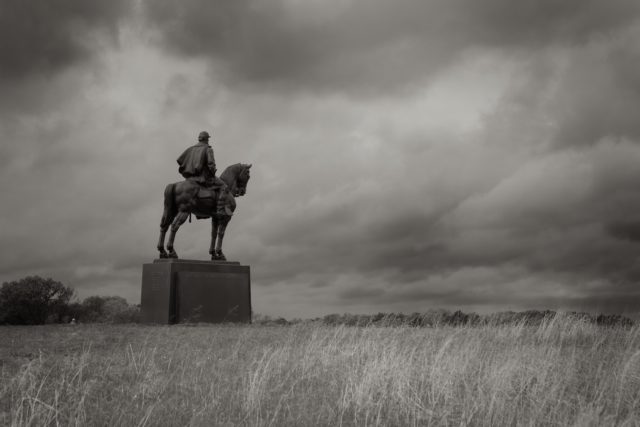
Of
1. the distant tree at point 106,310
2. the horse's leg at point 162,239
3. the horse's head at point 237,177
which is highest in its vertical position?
the horse's head at point 237,177

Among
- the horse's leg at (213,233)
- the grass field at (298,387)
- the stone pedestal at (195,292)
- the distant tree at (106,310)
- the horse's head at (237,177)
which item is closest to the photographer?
the grass field at (298,387)

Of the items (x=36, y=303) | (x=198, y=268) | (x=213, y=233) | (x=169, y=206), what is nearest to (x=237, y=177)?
(x=213, y=233)

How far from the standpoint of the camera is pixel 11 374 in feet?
25.5

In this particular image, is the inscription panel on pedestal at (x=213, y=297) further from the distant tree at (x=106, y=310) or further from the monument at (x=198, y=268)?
the distant tree at (x=106, y=310)

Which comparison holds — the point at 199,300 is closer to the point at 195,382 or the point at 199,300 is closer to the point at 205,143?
the point at 205,143

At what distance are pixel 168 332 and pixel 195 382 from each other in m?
5.61

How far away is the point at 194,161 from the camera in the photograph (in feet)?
55.1

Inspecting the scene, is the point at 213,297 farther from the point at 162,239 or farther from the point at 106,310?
the point at 106,310

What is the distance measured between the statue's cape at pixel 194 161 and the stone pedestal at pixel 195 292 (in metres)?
2.43

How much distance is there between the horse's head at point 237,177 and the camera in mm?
17859

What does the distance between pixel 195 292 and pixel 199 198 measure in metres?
2.58

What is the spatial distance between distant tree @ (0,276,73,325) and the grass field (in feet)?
32.8

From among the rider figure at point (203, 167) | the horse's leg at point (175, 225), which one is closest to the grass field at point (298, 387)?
the horse's leg at point (175, 225)

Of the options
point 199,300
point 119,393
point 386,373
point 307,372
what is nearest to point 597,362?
point 386,373
